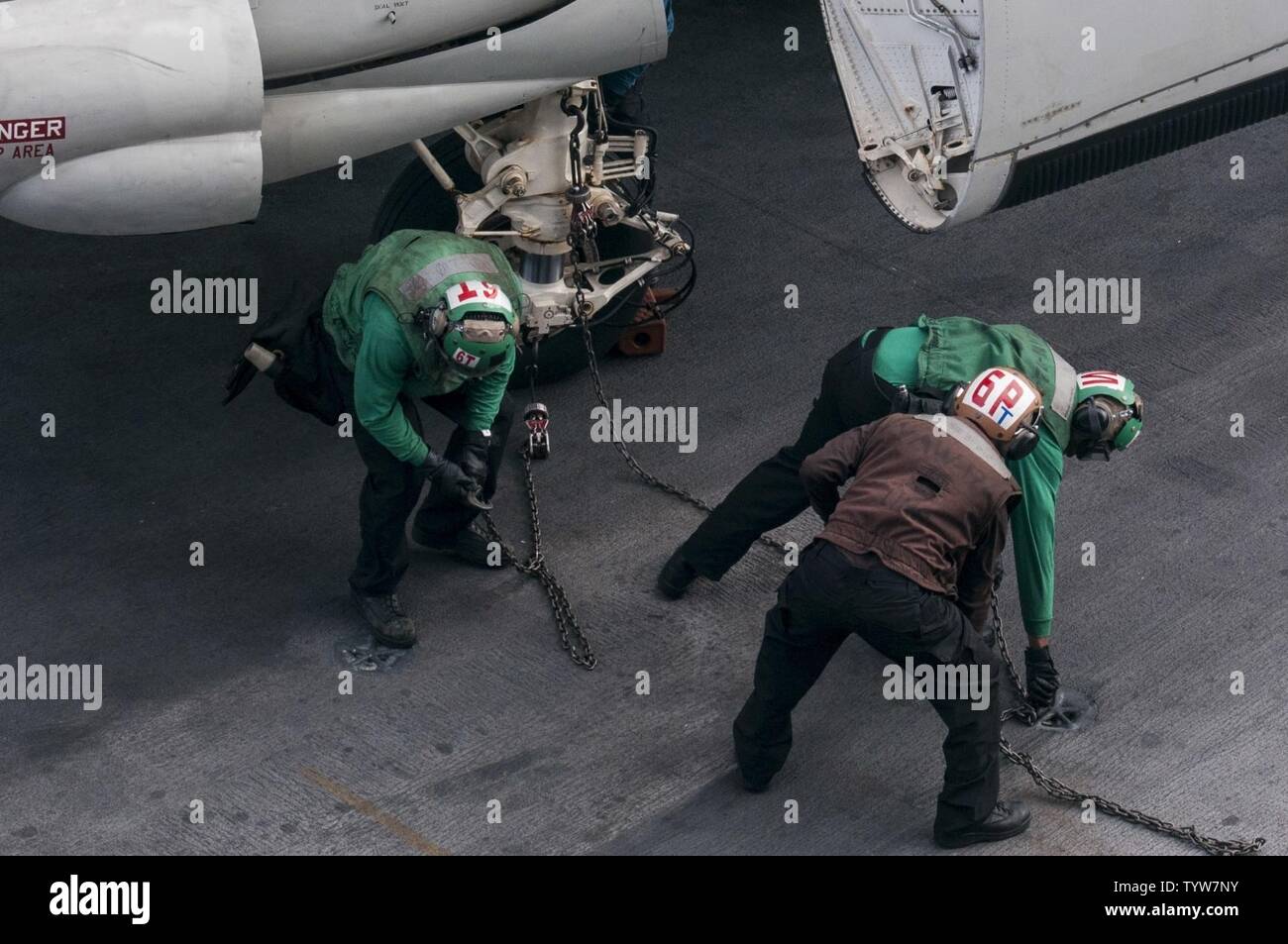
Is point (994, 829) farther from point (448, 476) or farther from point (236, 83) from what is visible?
point (236, 83)

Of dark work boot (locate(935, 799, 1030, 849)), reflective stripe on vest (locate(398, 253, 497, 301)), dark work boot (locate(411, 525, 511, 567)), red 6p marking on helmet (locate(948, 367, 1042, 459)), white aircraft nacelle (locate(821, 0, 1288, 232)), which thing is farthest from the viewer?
dark work boot (locate(411, 525, 511, 567))

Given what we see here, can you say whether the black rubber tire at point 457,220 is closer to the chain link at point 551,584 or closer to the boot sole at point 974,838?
the chain link at point 551,584

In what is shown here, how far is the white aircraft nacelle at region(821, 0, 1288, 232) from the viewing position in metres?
6.41

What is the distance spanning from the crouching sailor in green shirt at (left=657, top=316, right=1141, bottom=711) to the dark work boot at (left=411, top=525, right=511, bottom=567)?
103 centimetres

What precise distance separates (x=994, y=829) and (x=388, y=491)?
229cm

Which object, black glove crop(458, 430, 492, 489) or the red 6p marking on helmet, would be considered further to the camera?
black glove crop(458, 430, 492, 489)

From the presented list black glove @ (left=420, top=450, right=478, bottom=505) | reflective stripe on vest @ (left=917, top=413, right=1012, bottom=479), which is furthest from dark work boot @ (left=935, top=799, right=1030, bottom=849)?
black glove @ (left=420, top=450, right=478, bottom=505)

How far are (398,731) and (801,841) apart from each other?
1389mm

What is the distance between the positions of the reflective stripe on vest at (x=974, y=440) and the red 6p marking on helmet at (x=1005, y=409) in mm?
24

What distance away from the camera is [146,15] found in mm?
6117

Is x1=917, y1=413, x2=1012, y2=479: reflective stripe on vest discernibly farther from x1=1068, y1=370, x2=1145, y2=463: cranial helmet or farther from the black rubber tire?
the black rubber tire

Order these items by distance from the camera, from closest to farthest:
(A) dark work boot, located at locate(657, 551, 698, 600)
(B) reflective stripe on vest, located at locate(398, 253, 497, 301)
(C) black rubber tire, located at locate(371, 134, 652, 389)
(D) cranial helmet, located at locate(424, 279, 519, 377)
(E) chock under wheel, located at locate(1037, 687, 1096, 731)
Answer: (D) cranial helmet, located at locate(424, 279, 519, 377)
(B) reflective stripe on vest, located at locate(398, 253, 497, 301)
(E) chock under wheel, located at locate(1037, 687, 1096, 731)
(A) dark work boot, located at locate(657, 551, 698, 600)
(C) black rubber tire, located at locate(371, 134, 652, 389)

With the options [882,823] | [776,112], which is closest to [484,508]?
[882,823]
